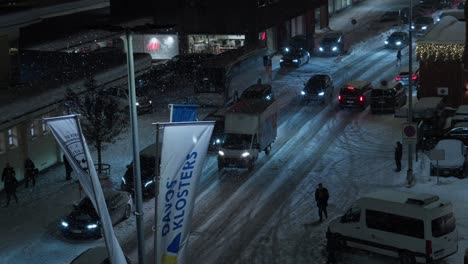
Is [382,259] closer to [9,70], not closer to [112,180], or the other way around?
[112,180]

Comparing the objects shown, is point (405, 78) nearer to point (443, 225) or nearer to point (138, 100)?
point (138, 100)

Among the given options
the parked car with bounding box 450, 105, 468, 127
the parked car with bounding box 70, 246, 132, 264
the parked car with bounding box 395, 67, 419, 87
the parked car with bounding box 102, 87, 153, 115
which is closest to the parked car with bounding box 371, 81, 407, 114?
the parked car with bounding box 450, 105, 468, 127

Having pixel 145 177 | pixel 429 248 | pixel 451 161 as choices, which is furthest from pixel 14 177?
pixel 451 161

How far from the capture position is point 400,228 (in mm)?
22297

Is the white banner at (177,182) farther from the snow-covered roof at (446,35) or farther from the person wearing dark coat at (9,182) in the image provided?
the snow-covered roof at (446,35)

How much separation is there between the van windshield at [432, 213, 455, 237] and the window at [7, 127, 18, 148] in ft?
58.6

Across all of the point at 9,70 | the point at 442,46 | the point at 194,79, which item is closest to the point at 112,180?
the point at 9,70

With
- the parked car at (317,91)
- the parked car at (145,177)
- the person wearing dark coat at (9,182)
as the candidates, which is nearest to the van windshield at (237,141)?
the parked car at (145,177)

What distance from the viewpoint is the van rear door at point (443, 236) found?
71.3 ft

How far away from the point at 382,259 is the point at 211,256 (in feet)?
16.6

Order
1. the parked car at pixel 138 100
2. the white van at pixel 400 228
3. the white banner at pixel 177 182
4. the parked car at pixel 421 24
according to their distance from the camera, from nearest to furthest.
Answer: the white banner at pixel 177 182
the white van at pixel 400 228
the parked car at pixel 138 100
the parked car at pixel 421 24

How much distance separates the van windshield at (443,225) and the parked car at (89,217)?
10.4 meters

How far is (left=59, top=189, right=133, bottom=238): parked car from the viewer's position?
85.7ft

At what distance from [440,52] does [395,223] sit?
2259 centimetres
